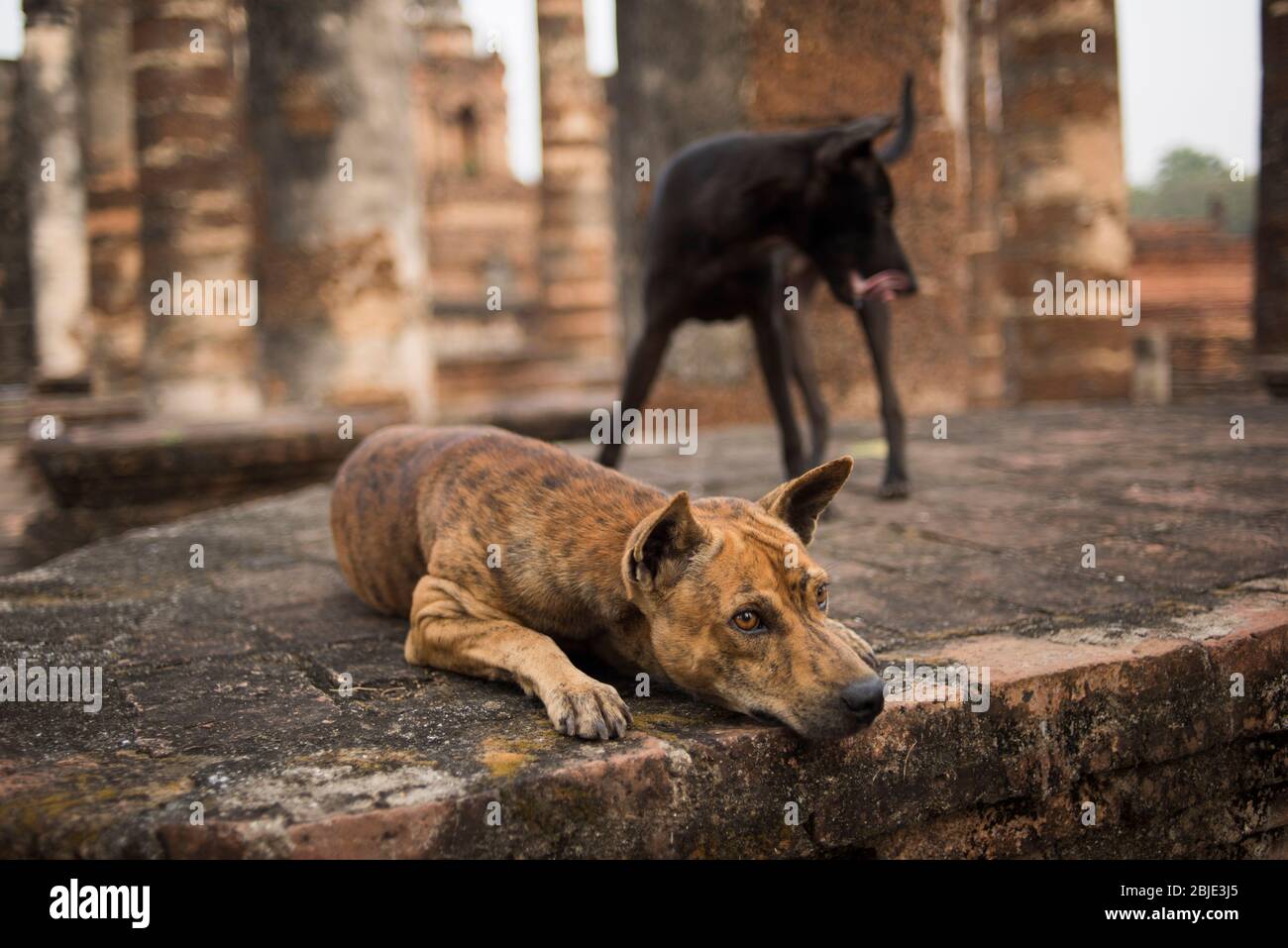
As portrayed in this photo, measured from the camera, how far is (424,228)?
11531mm

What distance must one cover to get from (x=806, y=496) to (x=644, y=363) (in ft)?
7.03

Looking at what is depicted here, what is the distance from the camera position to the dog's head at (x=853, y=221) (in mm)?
4141

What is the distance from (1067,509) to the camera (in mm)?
4355

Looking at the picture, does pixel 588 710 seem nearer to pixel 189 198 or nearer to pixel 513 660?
pixel 513 660

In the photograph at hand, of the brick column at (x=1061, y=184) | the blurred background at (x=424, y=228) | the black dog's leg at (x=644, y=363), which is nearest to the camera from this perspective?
the black dog's leg at (x=644, y=363)

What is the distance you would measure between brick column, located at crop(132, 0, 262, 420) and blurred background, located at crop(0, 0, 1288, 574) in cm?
3

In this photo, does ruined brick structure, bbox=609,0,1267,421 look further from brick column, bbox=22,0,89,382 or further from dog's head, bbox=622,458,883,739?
brick column, bbox=22,0,89,382

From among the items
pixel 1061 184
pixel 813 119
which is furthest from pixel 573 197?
pixel 813 119

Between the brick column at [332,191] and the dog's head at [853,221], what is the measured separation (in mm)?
4608

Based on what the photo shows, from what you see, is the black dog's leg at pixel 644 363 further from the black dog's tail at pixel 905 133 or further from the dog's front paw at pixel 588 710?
the dog's front paw at pixel 588 710

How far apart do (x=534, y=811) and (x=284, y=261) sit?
7.27 m

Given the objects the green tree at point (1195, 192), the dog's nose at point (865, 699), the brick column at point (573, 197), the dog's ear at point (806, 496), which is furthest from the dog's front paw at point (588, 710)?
the green tree at point (1195, 192)

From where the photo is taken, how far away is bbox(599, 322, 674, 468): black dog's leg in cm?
456

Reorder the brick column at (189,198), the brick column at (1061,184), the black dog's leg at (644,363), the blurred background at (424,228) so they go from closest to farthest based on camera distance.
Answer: the black dog's leg at (644,363) < the blurred background at (424,228) < the brick column at (1061,184) < the brick column at (189,198)
